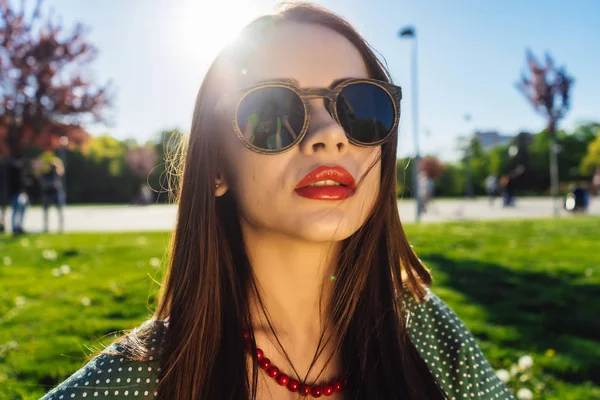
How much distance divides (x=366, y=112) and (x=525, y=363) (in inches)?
87.5

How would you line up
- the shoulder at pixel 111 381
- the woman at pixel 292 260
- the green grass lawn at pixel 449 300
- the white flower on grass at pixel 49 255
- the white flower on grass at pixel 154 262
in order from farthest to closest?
1. the white flower on grass at pixel 49 255
2. the white flower on grass at pixel 154 262
3. the green grass lawn at pixel 449 300
4. the woman at pixel 292 260
5. the shoulder at pixel 111 381

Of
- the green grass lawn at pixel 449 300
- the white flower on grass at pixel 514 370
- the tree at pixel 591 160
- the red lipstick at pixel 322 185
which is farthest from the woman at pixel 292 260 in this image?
the tree at pixel 591 160

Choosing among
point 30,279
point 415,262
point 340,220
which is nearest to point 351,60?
point 340,220

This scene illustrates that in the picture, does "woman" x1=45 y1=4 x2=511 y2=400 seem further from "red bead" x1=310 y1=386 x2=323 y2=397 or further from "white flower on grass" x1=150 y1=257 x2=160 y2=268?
"white flower on grass" x1=150 y1=257 x2=160 y2=268

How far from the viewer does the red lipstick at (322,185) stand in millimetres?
1268

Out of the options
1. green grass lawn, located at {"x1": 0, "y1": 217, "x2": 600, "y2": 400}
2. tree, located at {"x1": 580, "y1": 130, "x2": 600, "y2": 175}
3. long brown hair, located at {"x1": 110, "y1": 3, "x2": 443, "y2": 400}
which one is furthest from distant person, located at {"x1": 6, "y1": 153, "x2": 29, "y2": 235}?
tree, located at {"x1": 580, "y1": 130, "x2": 600, "y2": 175}

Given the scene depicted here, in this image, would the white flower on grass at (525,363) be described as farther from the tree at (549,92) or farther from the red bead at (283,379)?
the tree at (549,92)

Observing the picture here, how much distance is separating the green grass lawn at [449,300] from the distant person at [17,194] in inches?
130

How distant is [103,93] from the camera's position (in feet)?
62.4

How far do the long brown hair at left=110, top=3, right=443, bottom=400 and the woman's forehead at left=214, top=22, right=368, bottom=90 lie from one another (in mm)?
37

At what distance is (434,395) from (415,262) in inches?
18.2

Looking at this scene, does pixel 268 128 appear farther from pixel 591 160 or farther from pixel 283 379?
pixel 591 160

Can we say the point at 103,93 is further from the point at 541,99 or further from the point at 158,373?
the point at 158,373

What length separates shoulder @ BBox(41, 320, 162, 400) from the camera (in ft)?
3.84
